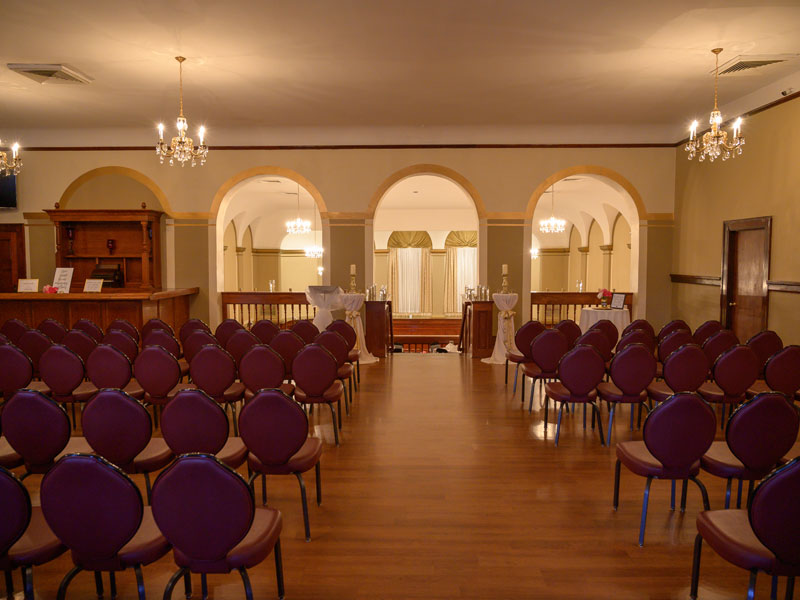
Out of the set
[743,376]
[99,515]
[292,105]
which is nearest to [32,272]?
[292,105]

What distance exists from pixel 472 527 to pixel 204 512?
69.6 inches

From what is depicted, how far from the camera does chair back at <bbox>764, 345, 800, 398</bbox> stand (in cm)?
429

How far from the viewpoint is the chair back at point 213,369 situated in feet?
14.3

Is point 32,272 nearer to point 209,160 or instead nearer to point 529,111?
point 209,160

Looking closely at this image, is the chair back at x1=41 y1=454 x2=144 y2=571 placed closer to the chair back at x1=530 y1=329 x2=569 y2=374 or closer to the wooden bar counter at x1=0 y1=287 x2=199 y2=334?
the chair back at x1=530 y1=329 x2=569 y2=374

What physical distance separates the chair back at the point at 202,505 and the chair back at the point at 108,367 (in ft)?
8.92

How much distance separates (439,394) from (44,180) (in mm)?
8457

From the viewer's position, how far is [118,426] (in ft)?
9.87

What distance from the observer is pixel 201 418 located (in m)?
3.03

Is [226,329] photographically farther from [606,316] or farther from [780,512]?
[606,316]

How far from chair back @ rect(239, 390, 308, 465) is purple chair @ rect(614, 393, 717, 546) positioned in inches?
75.3

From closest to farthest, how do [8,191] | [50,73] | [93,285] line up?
[50,73], [93,285], [8,191]

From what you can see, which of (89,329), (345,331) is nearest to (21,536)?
(345,331)

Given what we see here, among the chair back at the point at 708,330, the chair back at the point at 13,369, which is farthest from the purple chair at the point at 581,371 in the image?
the chair back at the point at 13,369
